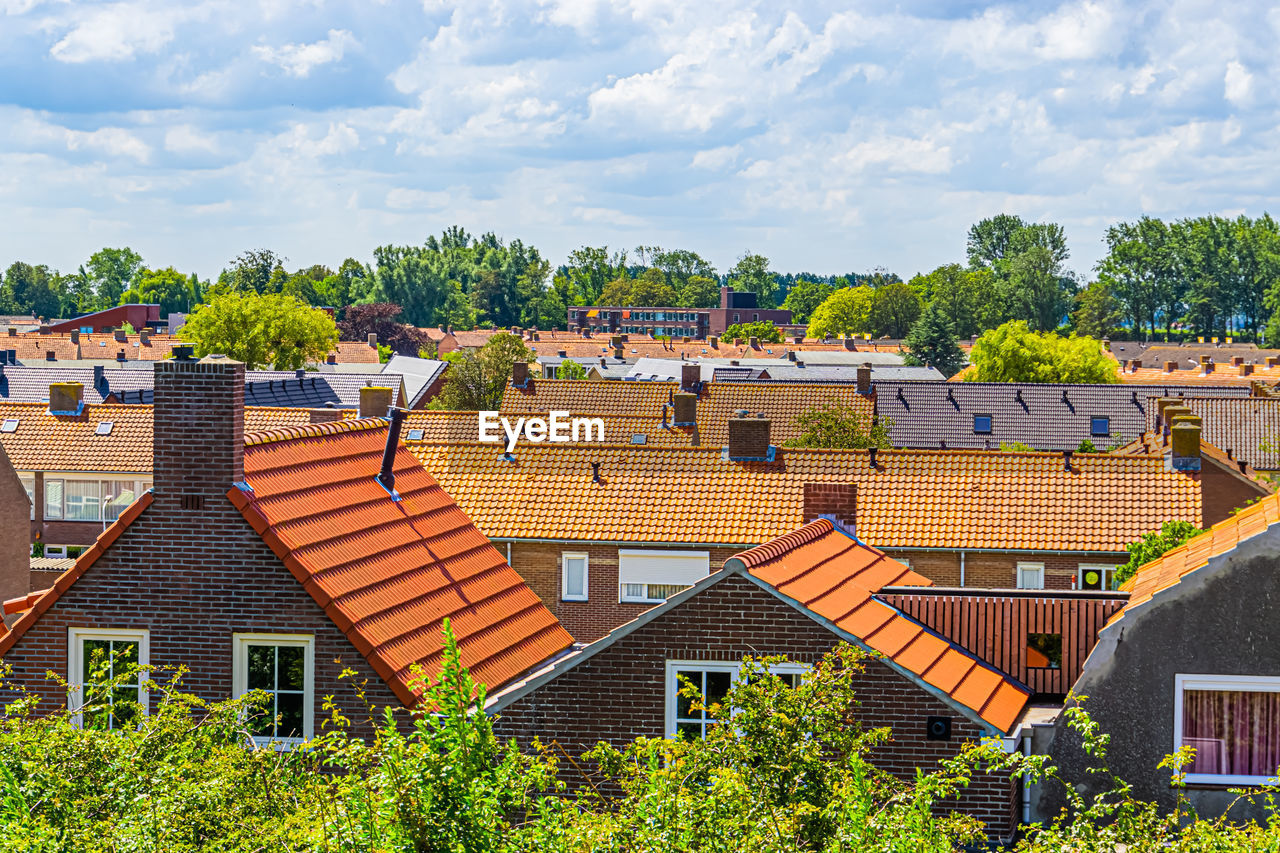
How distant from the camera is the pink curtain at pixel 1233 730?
13.7m

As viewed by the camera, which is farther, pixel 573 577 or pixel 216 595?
pixel 573 577

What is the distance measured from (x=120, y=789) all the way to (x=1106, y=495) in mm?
22912

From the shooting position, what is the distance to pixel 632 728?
14.0 m

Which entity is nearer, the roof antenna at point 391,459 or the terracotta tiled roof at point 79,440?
the roof antenna at point 391,459

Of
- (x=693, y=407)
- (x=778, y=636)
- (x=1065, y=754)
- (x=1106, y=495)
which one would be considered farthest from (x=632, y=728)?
(x=693, y=407)

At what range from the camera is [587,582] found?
28.1m

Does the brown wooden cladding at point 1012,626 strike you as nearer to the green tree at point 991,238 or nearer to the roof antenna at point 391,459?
the roof antenna at point 391,459

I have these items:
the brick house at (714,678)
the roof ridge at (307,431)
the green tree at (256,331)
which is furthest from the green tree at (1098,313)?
the brick house at (714,678)

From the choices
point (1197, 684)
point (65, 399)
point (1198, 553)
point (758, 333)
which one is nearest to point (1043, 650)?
point (1198, 553)

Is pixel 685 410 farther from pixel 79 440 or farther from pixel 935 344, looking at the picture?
pixel 935 344

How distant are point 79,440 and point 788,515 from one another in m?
25.0

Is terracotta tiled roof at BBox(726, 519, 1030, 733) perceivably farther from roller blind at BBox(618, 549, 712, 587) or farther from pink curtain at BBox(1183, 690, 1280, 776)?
roller blind at BBox(618, 549, 712, 587)

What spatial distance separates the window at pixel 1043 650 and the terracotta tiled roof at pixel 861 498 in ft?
37.3

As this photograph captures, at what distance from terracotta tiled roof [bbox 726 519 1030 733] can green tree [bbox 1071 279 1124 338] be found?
154847 millimetres
